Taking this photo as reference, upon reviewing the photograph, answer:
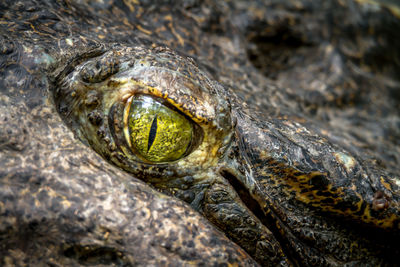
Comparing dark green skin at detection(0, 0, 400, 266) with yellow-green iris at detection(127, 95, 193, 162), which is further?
yellow-green iris at detection(127, 95, 193, 162)

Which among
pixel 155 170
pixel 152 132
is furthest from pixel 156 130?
pixel 155 170

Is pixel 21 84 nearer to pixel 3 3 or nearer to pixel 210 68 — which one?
pixel 3 3

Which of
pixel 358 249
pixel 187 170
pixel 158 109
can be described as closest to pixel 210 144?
pixel 187 170

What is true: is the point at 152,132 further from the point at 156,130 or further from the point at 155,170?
the point at 155,170

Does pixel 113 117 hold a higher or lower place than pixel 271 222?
higher

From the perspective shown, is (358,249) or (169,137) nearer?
(169,137)
